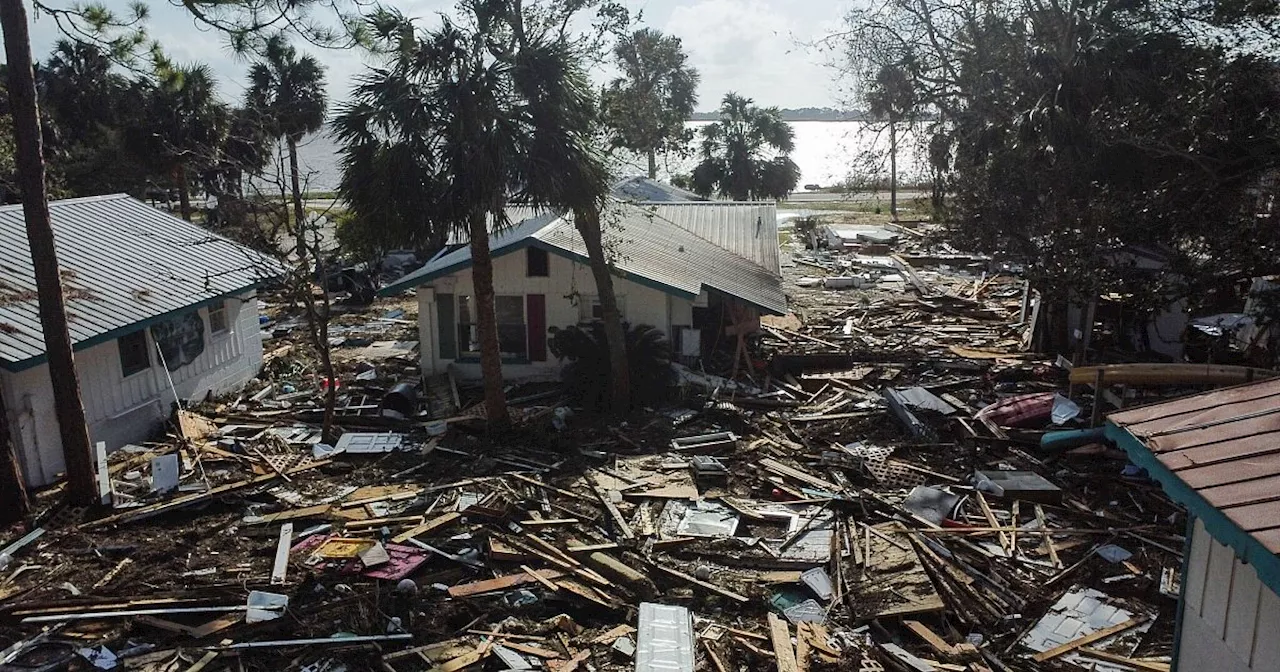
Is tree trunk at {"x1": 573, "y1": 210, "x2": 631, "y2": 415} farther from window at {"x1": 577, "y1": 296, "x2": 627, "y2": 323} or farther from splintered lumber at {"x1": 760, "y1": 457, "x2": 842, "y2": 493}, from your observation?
splintered lumber at {"x1": 760, "y1": 457, "x2": 842, "y2": 493}

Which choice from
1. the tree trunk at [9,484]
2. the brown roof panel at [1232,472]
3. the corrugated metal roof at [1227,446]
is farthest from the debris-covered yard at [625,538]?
the brown roof panel at [1232,472]

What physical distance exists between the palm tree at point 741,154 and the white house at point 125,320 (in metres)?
32.6

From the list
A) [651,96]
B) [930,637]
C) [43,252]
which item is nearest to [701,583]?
[930,637]

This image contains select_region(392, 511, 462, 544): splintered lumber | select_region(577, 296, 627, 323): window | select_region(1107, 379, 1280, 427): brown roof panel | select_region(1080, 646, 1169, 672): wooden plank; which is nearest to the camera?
select_region(1107, 379, 1280, 427): brown roof panel

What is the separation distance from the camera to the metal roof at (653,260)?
20.3 m

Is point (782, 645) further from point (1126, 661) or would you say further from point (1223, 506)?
point (1223, 506)

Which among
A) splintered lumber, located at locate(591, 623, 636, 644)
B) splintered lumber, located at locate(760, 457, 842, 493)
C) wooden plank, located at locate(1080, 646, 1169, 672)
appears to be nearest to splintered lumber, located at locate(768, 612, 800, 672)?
splintered lumber, located at locate(591, 623, 636, 644)

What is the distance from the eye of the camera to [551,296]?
2139cm

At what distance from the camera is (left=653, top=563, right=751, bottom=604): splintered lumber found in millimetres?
10941

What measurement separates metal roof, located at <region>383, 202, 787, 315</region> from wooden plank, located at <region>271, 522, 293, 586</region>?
25.6ft

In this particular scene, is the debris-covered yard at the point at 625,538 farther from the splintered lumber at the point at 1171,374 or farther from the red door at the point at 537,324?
the red door at the point at 537,324

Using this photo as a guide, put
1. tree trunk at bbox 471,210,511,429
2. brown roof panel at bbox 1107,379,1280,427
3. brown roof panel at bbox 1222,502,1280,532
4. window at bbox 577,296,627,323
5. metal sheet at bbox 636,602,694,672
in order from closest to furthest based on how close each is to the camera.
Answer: brown roof panel at bbox 1222,502,1280,532
brown roof panel at bbox 1107,379,1280,427
metal sheet at bbox 636,602,694,672
tree trunk at bbox 471,210,511,429
window at bbox 577,296,627,323

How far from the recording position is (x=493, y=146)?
49.2 ft

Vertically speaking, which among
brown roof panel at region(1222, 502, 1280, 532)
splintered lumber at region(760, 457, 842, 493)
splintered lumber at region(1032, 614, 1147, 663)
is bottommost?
splintered lumber at region(1032, 614, 1147, 663)
